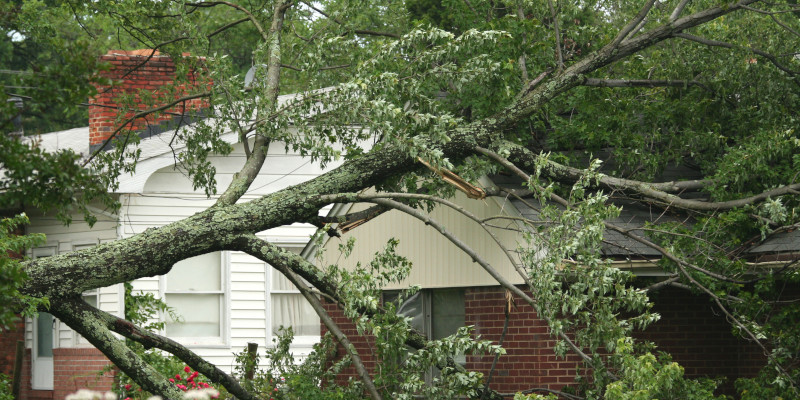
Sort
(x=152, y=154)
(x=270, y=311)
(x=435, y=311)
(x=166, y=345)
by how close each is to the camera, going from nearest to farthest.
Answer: (x=166, y=345)
(x=435, y=311)
(x=152, y=154)
(x=270, y=311)

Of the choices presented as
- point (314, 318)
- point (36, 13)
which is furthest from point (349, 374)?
point (36, 13)

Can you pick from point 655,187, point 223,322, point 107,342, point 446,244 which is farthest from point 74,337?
point 655,187

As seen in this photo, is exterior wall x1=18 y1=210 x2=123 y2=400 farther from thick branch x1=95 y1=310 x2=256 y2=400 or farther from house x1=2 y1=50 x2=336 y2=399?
thick branch x1=95 y1=310 x2=256 y2=400

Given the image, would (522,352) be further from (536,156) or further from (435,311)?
(536,156)

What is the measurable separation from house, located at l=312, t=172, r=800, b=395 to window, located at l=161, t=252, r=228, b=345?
5215mm

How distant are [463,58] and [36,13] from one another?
4.83 meters

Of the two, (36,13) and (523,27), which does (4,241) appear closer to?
(36,13)

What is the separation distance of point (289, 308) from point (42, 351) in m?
4.68

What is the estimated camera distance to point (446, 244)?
11320mm

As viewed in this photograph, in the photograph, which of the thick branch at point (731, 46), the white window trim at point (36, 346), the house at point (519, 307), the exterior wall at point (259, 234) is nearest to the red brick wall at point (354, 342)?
the house at point (519, 307)

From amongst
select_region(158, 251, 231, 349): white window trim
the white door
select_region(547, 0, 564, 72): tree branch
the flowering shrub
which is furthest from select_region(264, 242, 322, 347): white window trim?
select_region(547, 0, 564, 72): tree branch

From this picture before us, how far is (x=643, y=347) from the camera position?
29.1 ft

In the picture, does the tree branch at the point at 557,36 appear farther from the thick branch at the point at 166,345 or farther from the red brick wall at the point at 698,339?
the thick branch at the point at 166,345

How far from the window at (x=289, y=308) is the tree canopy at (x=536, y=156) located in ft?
17.0
